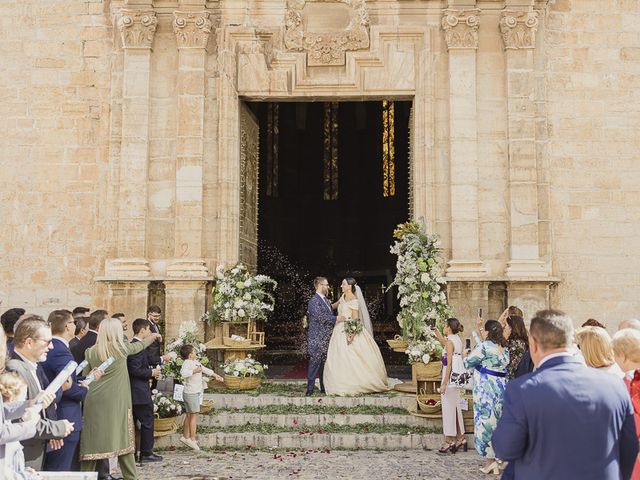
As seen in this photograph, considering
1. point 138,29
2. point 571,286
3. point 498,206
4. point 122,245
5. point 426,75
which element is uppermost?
point 138,29

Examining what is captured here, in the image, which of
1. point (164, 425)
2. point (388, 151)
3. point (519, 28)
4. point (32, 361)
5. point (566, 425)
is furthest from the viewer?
point (388, 151)

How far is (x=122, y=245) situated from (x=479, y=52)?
6.99m

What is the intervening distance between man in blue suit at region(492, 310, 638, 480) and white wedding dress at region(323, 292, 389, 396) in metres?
6.53

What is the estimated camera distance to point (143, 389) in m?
7.12

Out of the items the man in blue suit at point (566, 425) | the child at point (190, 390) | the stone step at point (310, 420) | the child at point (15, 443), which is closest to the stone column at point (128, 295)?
the stone step at point (310, 420)

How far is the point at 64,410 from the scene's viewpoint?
5340 mm

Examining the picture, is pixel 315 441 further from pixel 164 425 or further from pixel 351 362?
pixel 164 425

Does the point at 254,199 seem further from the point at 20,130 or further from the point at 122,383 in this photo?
the point at 122,383

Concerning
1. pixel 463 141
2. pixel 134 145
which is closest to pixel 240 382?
pixel 134 145

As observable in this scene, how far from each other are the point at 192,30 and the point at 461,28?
465 cm

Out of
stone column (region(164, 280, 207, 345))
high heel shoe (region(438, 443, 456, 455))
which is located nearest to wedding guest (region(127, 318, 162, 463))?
stone column (region(164, 280, 207, 345))

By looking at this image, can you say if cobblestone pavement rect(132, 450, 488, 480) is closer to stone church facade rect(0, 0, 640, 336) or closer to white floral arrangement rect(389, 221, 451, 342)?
white floral arrangement rect(389, 221, 451, 342)

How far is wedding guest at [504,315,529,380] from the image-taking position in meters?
6.14

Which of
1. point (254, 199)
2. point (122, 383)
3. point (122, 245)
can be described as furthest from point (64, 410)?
point (254, 199)
